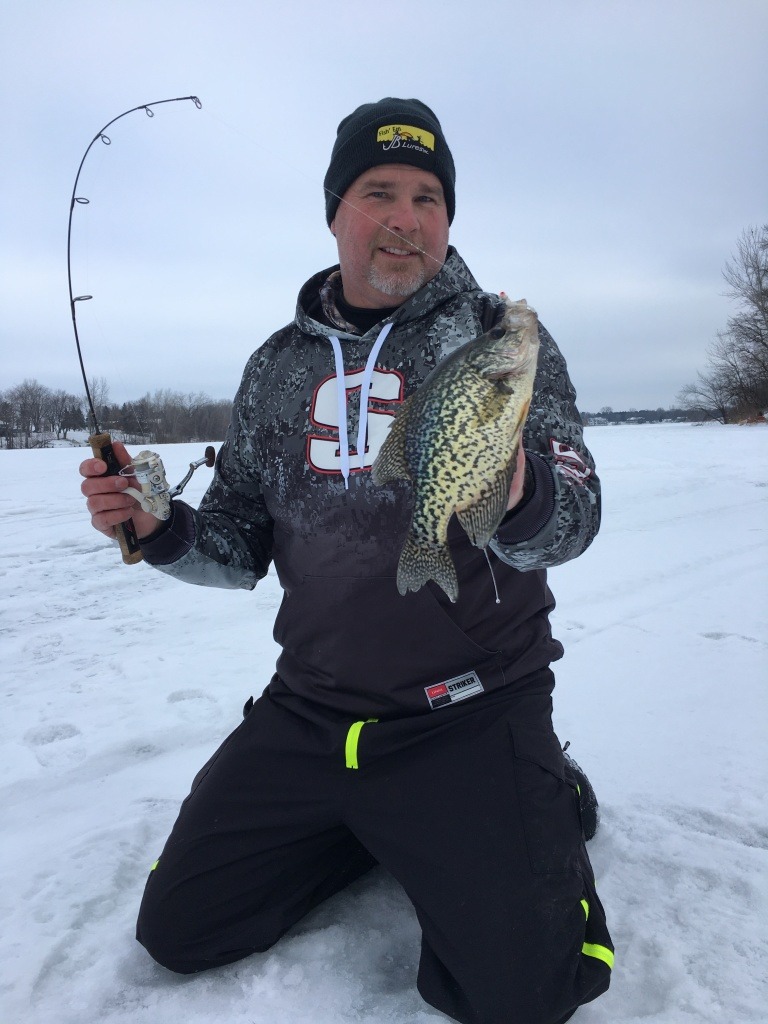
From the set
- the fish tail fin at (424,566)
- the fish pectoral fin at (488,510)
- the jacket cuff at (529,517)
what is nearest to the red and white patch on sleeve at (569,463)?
the jacket cuff at (529,517)

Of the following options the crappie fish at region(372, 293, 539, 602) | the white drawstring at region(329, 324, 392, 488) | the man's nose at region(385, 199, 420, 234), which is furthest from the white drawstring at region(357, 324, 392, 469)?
the crappie fish at region(372, 293, 539, 602)

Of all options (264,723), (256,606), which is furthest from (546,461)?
(256,606)

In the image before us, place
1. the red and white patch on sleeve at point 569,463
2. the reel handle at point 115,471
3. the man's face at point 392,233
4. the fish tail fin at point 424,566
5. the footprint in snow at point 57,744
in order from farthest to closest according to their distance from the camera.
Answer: the footprint in snow at point 57,744
the man's face at point 392,233
the reel handle at point 115,471
the red and white patch on sleeve at point 569,463
the fish tail fin at point 424,566

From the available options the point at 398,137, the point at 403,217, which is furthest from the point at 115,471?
the point at 398,137

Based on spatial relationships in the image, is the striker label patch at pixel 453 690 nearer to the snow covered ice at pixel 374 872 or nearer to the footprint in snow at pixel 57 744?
the snow covered ice at pixel 374 872

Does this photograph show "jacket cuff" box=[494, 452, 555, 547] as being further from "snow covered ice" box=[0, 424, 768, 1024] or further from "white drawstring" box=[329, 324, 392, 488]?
"snow covered ice" box=[0, 424, 768, 1024]

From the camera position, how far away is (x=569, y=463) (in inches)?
83.3

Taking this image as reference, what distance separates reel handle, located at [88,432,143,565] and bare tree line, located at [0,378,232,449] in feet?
1.34

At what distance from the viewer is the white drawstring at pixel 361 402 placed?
7.77 feet

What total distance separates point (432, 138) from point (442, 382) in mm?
1429

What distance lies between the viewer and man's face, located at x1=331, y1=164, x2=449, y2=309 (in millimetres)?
2543

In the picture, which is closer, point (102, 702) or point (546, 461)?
point (546, 461)

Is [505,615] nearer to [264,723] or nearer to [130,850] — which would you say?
[264,723]

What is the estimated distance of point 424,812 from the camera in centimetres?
204
